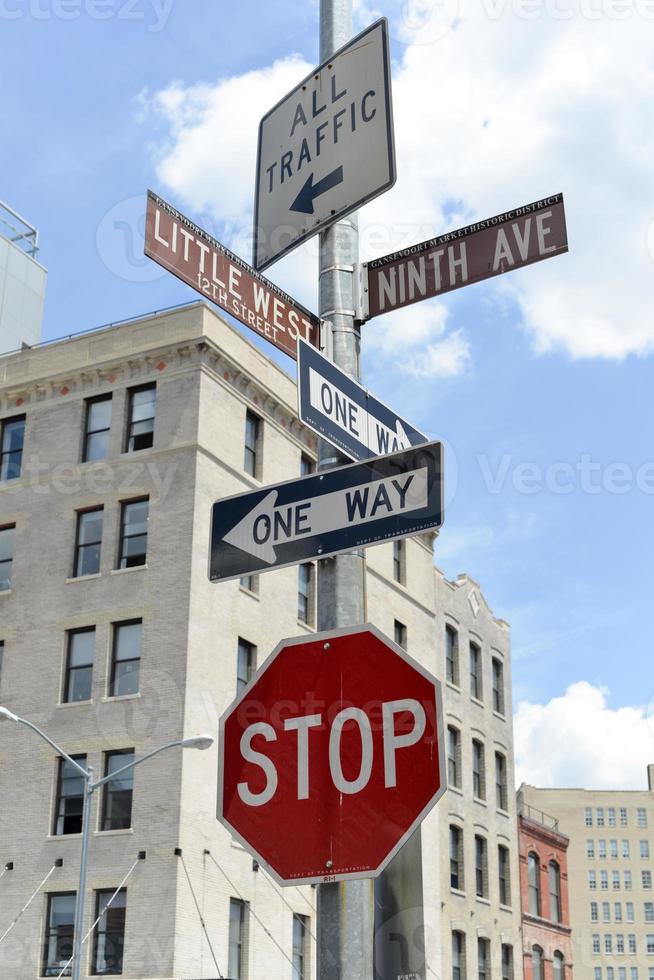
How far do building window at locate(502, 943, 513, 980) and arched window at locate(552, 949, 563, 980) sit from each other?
4315mm

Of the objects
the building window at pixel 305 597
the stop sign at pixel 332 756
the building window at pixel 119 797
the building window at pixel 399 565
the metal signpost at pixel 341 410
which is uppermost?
the building window at pixel 399 565

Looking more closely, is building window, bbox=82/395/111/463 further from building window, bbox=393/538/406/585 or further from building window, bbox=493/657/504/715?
building window, bbox=493/657/504/715

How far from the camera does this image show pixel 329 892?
15.8 ft

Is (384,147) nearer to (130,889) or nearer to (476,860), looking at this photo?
(130,889)

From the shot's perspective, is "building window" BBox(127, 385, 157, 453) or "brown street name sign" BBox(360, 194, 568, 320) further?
"building window" BBox(127, 385, 157, 453)

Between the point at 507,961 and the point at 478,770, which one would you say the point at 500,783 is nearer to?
the point at 478,770

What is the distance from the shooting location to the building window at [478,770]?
45.2 m

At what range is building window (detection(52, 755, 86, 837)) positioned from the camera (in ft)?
99.7

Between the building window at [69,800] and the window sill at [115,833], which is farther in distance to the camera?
the building window at [69,800]

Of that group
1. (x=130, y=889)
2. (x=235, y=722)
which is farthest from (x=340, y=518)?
(x=130, y=889)

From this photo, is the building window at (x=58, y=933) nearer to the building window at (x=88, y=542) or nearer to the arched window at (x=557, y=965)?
the building window at (x=88, y=542)

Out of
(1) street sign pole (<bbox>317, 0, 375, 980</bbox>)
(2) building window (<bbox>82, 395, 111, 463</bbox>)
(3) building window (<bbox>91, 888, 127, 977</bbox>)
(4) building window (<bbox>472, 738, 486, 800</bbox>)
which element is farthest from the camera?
(4) building window (<bbox>472, 738, 486, 800</bbox>)

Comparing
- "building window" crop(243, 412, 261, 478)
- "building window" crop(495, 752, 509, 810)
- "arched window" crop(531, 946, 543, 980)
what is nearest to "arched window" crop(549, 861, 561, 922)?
"arched window" crop(531, 946, 543, 980)

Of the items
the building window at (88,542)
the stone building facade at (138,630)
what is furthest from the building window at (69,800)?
the building window at (88,542)
